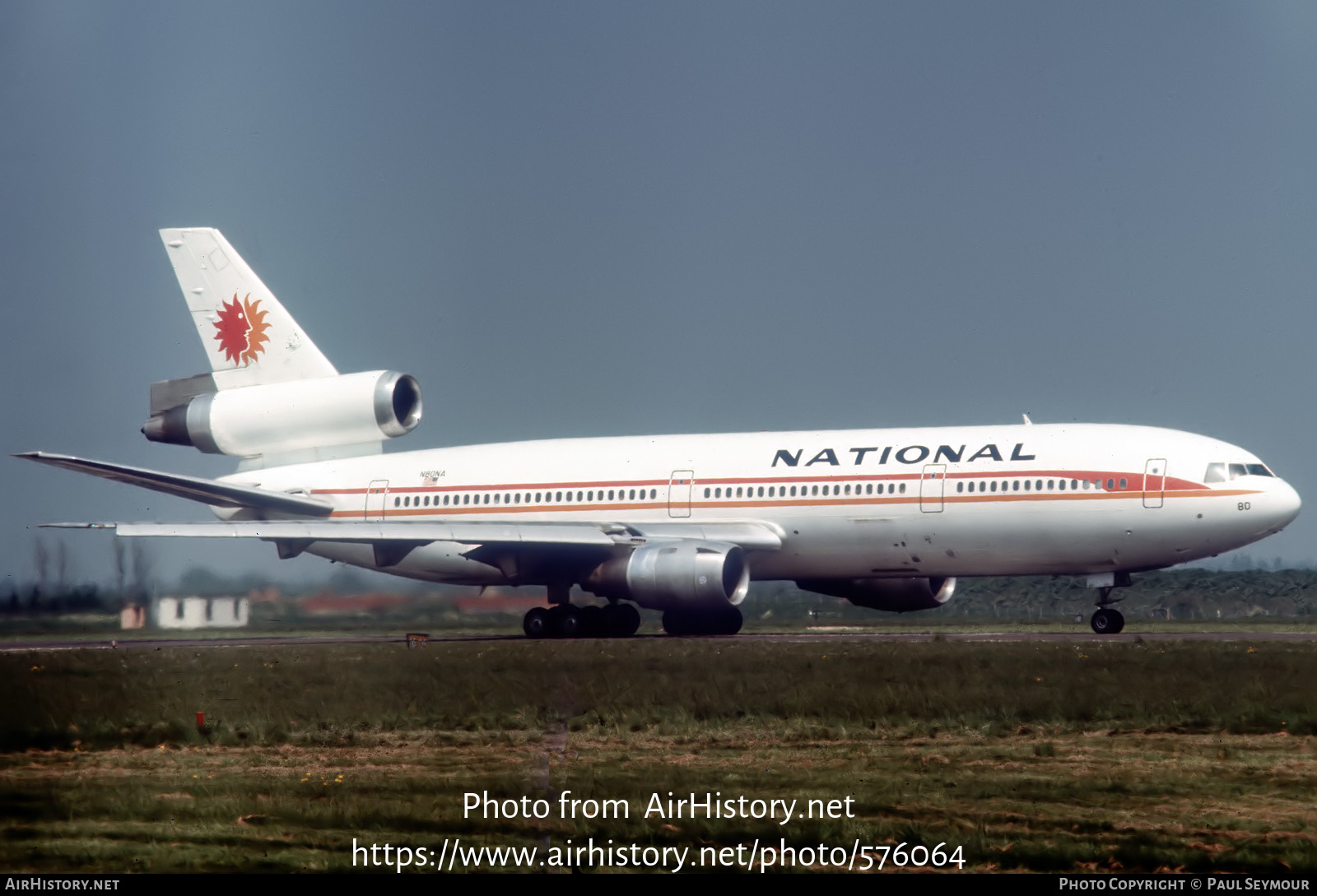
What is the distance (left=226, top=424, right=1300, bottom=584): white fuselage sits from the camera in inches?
1141

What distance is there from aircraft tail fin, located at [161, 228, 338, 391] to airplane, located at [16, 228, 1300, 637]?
5cm

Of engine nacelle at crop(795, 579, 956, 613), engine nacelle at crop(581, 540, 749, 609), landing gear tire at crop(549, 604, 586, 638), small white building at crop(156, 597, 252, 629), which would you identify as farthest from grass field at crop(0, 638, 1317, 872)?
engine nacelle at crop(795, 579, 956, 613)

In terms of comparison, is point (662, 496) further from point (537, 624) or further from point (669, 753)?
point (669, 753)

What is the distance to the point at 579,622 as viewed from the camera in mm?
31750

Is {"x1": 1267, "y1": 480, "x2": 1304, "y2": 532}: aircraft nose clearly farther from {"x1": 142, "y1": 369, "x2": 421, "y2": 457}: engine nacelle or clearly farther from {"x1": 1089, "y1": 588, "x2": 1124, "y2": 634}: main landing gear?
{"x1": 142, "y1": 369, "x2": 421, "y2": 457}: engine nacelle

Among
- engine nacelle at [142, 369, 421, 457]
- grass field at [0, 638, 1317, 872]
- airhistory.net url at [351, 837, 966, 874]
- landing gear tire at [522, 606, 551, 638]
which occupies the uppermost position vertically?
engine nacelle at [142, 369, 421, 457]

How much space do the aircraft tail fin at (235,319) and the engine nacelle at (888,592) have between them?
43.2ft

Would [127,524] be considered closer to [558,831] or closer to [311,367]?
[311,367]

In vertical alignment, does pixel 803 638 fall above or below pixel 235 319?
below

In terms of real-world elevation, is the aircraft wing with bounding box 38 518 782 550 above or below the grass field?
above

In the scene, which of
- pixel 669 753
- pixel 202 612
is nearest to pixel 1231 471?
pixel 202 612

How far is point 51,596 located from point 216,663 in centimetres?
344

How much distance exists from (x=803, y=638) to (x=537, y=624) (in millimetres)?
5612

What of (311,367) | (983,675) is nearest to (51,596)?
(983,675)
